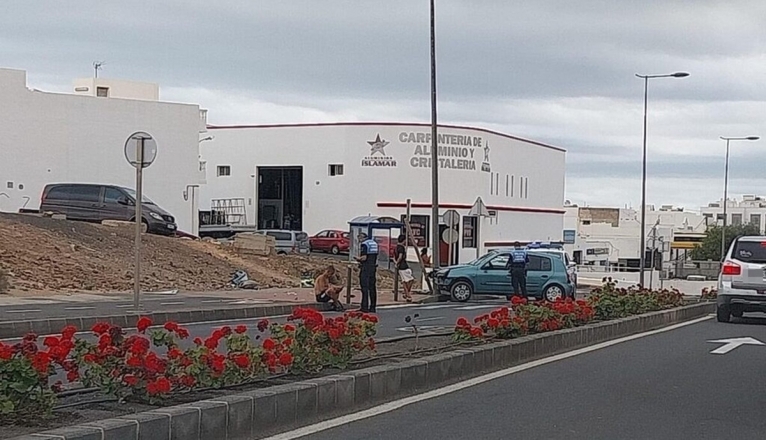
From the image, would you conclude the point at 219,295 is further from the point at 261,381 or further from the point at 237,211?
the point at 237,211

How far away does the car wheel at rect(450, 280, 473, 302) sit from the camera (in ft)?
101

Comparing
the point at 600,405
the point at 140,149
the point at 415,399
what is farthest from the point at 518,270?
the point at 415,399

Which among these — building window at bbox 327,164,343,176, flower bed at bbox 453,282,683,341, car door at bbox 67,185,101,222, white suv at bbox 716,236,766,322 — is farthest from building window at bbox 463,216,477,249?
flower bed at bbox 453,282,683,341

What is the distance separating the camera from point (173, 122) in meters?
54.7

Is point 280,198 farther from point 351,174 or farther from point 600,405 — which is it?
point 600,405

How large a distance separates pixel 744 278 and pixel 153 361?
53.7ft

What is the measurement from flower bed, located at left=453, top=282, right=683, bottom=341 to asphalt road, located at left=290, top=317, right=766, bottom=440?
0.79 metres

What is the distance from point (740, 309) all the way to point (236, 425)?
16979 millimetres

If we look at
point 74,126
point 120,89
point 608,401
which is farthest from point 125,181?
point 608,401

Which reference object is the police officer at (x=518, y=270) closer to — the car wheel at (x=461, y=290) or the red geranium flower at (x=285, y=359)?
the car wheel at (x=461, y=290)

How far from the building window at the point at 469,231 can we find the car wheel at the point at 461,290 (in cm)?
3911

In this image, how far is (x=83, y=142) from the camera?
51219mm

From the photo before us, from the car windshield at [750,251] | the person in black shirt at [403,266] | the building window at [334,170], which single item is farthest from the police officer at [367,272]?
the building window at [334,170]

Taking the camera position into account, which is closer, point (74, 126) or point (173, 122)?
point (74, 126)
